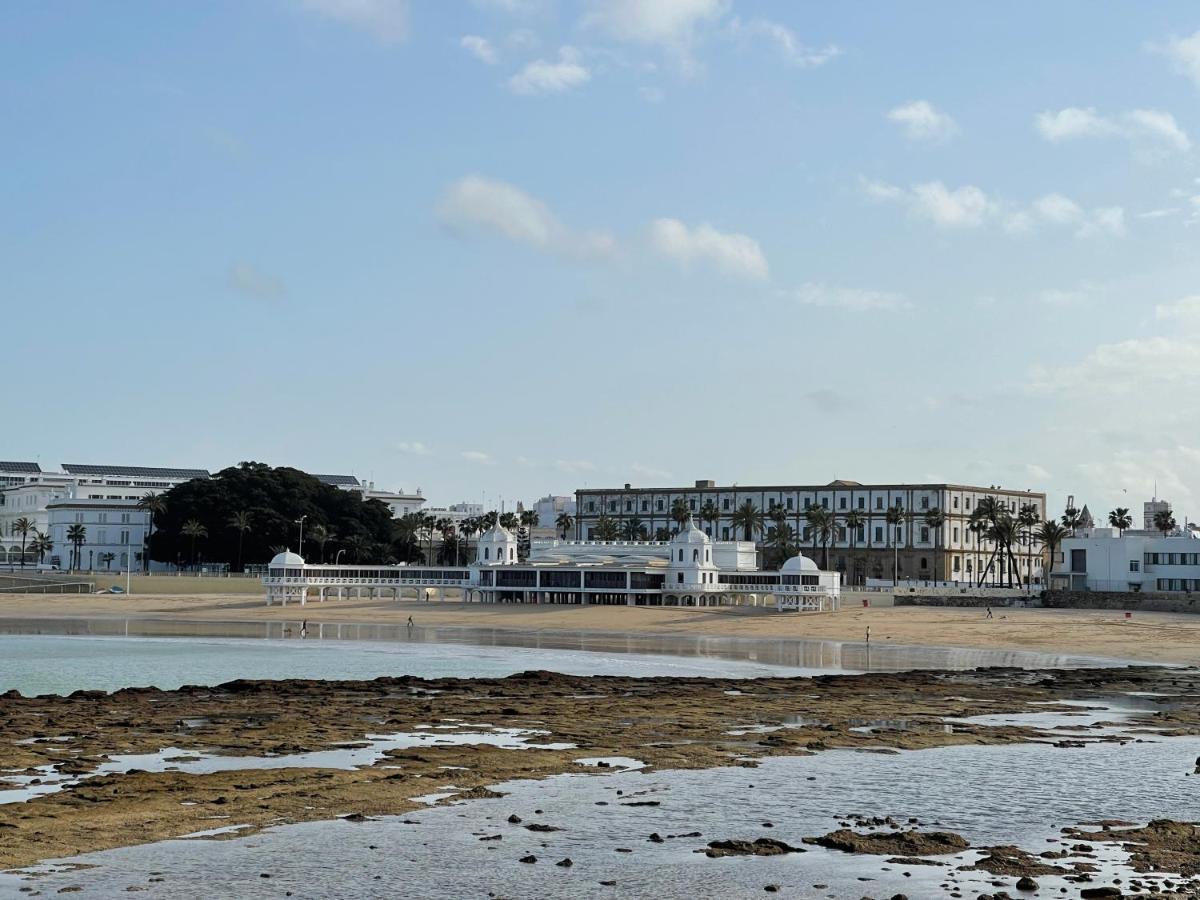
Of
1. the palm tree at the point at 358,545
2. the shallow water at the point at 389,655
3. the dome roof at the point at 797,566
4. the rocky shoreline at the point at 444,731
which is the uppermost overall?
the palm tree at the point at 358,545

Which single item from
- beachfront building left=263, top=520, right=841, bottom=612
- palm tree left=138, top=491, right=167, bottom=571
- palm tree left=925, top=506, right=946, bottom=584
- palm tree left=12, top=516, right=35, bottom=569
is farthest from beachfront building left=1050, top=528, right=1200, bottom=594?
palm tree left=12, top=516, right=35, bottom=569

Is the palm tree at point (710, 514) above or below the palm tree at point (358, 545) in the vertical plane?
above

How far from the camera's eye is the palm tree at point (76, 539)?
6619 inches

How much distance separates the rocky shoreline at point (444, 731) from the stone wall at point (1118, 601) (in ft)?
171

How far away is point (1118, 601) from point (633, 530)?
7479 centimetres

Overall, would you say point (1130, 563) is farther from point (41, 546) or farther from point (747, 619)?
point (41, 546)

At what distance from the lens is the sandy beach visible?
80.6m

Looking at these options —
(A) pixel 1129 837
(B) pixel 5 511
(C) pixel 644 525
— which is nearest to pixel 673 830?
(A) pixel 1129 837

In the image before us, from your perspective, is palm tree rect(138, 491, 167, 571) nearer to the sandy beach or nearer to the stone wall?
the sandy beach

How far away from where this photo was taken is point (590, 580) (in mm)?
120562

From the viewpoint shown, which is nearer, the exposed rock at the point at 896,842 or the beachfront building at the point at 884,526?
the exposed rock at the point at 896,842

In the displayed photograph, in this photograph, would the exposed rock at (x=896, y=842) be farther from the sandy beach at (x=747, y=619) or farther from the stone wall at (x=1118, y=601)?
the stone wall at (x=1118, y=601)

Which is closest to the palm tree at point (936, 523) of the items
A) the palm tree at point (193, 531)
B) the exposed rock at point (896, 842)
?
the palm tree at point (193, 531)

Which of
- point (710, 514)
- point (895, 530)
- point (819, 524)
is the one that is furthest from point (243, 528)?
point (895, 530)
